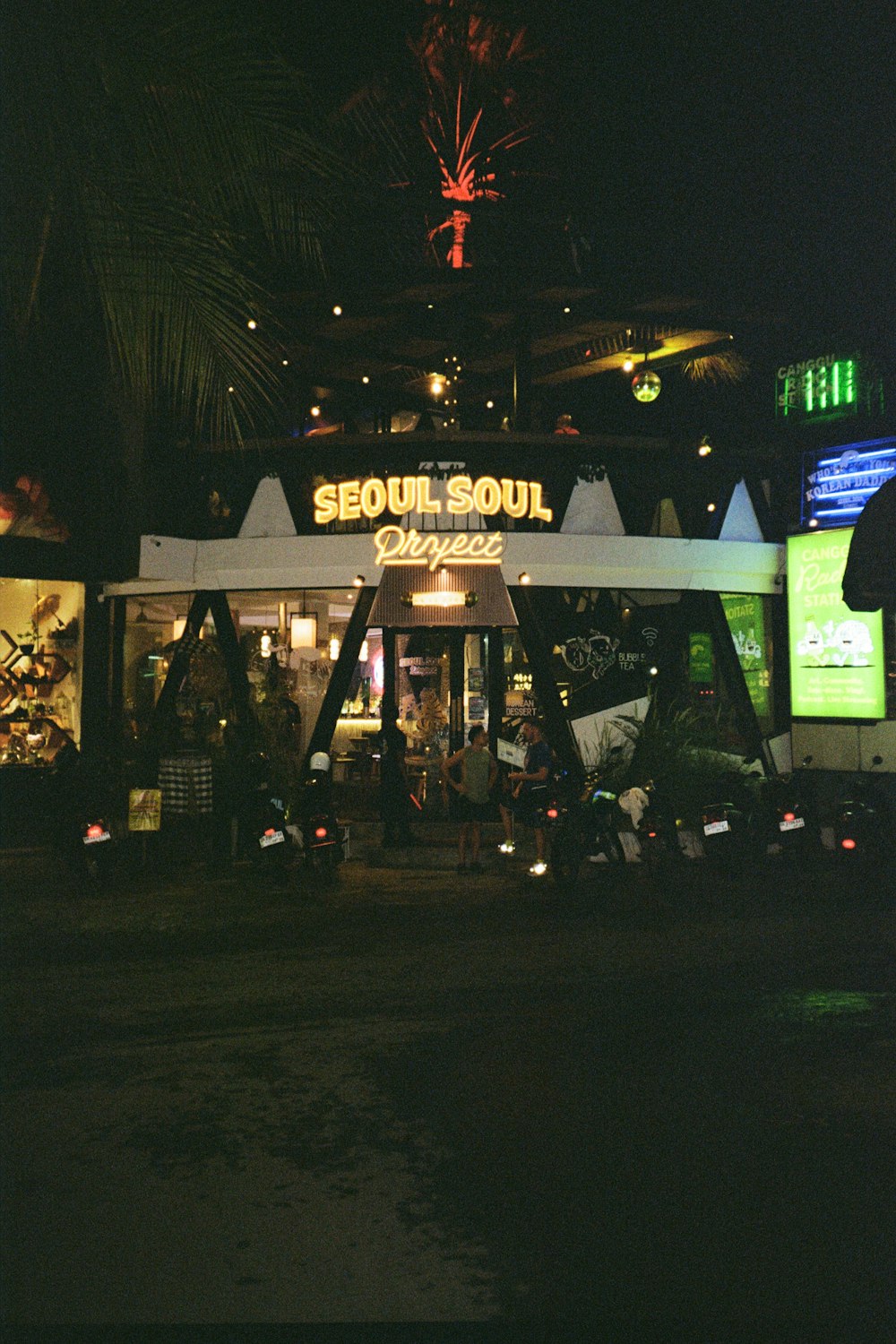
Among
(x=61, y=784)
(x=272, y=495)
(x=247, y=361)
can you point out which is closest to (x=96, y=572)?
(x=272, y=495)

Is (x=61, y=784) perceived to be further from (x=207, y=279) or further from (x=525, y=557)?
(x=207, y=279)

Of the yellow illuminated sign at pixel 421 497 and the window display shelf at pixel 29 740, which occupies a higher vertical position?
the yellow illuminated sign at pixel 421 497

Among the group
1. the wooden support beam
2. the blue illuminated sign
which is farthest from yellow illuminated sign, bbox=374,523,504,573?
the blue illuminated sign

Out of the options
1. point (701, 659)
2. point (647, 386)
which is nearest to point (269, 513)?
point (647, 386)

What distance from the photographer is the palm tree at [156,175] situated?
16.6 ft

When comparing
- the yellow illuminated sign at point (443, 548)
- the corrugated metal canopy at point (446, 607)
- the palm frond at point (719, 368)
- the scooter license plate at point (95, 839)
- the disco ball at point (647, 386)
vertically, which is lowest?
the scooter license plate at point (95, 839)

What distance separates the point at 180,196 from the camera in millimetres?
5797

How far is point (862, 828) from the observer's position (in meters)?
13.7

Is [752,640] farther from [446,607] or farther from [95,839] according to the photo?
[95,839]

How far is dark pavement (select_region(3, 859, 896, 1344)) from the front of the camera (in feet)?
13.3

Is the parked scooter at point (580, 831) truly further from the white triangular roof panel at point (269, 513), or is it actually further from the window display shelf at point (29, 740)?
the window display shelf at point (29, 740)

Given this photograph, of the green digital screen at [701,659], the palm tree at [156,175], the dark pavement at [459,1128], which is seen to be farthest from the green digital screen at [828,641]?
the palm tree at [156,175]

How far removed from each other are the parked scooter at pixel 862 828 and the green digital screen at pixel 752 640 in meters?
6.14

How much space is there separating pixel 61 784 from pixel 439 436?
303 inches
